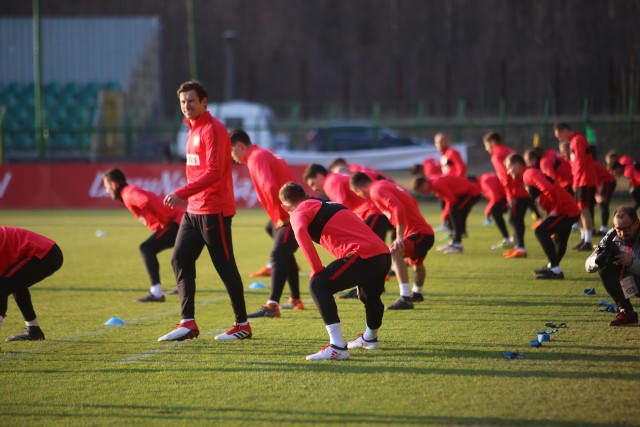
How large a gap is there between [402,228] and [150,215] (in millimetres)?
3662

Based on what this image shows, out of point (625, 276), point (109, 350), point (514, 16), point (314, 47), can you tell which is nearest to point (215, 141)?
point (109, 350)

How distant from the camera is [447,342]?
26.4 feet

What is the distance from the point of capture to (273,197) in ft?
32.0

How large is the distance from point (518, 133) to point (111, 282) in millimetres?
22423

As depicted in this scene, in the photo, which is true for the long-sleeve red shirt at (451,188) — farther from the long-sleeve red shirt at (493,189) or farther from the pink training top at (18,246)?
the pink training top at (18,246)

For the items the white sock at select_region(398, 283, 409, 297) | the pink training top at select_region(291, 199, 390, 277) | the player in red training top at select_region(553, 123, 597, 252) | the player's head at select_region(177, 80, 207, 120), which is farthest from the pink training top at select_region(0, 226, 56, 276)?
the player in red training top at select_region(553, 123, 597, 252)

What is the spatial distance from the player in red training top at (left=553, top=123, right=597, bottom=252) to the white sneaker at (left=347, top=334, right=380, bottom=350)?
8099 mm

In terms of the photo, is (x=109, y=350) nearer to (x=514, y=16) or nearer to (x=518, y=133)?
(x=518, y=133)

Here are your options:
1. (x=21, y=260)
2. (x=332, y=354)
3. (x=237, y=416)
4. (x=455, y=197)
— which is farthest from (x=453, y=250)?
(x=237, y=416)

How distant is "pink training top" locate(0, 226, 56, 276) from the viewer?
7887 millimetres

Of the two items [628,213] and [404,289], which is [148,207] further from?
[628,213]

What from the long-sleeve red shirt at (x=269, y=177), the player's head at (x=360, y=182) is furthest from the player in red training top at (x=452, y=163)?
the long-sleeve red shirt at (x=269, y=177)

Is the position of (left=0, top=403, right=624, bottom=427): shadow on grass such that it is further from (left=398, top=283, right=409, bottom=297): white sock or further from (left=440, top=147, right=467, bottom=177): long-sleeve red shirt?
(left=440, top=147, right=467, bottom=177): long-sleeve red shirt

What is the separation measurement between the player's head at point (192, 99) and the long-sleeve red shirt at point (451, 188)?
7403 millimetres
